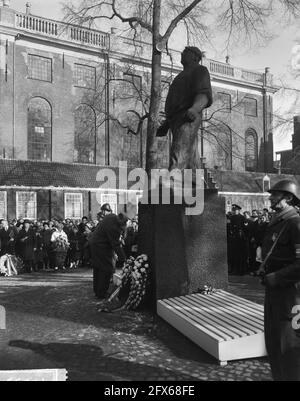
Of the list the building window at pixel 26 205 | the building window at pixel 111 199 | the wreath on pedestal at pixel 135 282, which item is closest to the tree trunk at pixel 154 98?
the wreath on pedestal at pixel 135 282

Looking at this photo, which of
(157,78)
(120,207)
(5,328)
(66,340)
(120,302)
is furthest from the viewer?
(120,207)

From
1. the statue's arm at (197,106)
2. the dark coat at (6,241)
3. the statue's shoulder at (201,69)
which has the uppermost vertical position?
the statue's shoulder at (201,69)

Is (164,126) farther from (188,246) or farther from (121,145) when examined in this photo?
(121,145)

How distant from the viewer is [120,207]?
105 feet

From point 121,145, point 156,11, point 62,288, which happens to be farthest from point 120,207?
point 62,288

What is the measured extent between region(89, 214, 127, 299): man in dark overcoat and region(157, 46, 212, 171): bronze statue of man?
1.61 meters

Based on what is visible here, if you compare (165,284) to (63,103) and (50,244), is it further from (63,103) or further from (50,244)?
Result: (63,103)

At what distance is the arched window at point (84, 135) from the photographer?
37375 millimetres

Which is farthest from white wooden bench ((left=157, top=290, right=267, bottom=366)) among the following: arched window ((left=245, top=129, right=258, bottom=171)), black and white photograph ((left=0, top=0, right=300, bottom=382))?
arched window ((left=245, top=129, right=258, bottom=171))

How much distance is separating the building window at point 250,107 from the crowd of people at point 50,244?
35544 mm

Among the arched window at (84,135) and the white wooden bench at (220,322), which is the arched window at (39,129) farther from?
the white wooden bench at (220,322)

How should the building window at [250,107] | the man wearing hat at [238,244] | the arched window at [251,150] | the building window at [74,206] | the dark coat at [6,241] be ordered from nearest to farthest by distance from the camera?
1. the man wearing hat at [238,244]
2. the dark coat at [6,241]
3. the building window at [74,206]
4. the arched window at [251,150]
5. the building window at [250,107]

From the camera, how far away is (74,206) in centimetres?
3053

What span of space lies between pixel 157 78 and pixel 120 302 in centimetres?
1084
